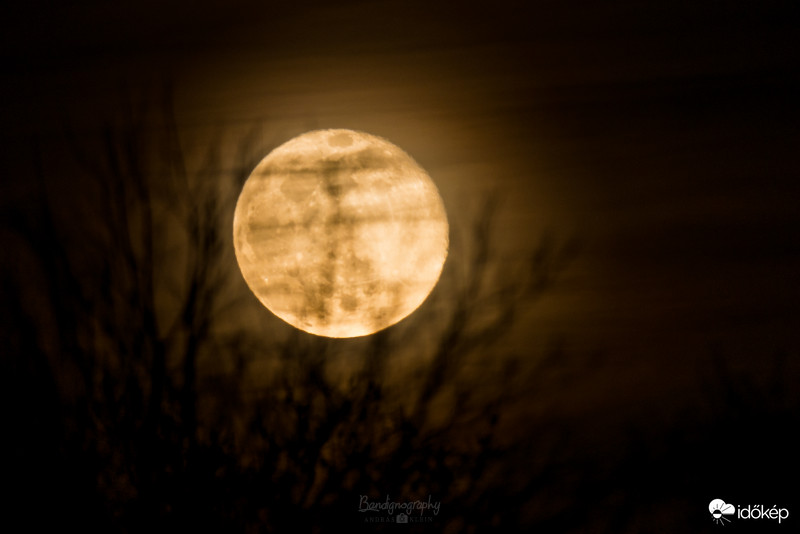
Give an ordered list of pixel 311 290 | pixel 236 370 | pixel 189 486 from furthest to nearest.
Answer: pixel 236 370 → pixel 189 486 → pixel 311 290

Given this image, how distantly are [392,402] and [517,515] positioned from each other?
3.57ft

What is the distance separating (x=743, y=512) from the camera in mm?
4117

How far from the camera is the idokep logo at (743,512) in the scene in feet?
13.3

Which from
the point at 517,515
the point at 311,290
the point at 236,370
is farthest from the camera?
the point at 517,515

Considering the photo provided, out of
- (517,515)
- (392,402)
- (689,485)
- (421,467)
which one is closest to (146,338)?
(392,402)

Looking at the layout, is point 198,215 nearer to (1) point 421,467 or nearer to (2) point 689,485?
(1) point 421,467

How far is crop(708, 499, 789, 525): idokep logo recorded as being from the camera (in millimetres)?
4062

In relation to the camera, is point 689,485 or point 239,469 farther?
point 689,485

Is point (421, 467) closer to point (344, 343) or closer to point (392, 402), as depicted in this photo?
point (392, 402)

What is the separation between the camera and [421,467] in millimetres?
3963

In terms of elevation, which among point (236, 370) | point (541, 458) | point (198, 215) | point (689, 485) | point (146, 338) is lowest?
point (689, 485)

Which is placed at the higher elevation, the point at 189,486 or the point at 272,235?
the point at 272,235

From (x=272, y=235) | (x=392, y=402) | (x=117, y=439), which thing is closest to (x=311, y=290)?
(x=272, y=235)

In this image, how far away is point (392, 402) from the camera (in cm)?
395
